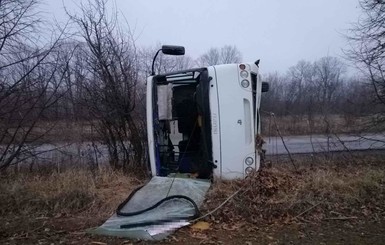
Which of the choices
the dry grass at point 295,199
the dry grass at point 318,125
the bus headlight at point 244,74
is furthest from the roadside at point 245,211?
the dry grass at point 318,125

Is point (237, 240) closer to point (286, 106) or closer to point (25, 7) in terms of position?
point (25, 7)

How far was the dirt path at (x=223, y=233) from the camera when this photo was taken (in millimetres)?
3791

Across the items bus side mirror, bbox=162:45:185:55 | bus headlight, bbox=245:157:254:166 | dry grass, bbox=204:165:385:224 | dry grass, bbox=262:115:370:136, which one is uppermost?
bus side mirror, bbox=162:45:185:55

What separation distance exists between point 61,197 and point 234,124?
279 cm

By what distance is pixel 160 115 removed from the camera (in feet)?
19.7

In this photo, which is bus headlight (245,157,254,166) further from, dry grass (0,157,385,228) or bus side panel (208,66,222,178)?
bus side panel (208,66,222,178)

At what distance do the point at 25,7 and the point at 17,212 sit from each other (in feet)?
14.4

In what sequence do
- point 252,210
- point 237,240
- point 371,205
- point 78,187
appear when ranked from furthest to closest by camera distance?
1. point 78,187
2. point 371,205
3. point 252,210
4. point 237,240

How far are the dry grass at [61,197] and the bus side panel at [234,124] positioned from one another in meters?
1.72

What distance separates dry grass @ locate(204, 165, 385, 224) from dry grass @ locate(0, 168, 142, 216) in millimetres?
1567

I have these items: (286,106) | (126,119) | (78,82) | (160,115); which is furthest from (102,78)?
(286,106)

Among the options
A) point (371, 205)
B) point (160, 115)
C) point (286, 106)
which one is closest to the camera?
point (371, 205)

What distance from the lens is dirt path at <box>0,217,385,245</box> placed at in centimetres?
379

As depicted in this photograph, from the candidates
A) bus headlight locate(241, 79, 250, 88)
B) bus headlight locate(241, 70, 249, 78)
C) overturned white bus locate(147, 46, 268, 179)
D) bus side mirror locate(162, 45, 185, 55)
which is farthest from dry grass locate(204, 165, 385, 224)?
bus side mirror locate(162, 45, 185, 55)
